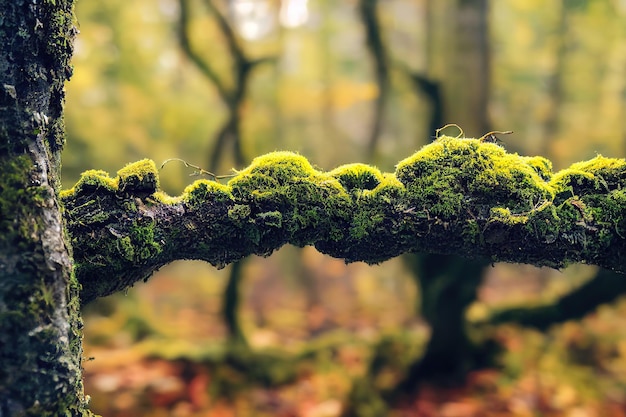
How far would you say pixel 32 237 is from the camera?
1744 millimetres

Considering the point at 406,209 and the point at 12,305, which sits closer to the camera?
the point at 12,305

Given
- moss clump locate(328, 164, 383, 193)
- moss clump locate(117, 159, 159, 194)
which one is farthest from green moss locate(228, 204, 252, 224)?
moss clump locate(328, 164, 383, 193)

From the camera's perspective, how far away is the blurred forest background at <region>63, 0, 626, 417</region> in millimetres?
5930

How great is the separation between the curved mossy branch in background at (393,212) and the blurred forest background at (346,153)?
3198mm

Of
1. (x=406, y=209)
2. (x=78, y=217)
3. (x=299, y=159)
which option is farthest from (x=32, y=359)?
(x=406, y=209)

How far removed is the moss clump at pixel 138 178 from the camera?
2145 millimetres

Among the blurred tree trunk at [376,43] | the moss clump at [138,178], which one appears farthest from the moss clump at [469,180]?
the blurred tree trunk at [376,43]

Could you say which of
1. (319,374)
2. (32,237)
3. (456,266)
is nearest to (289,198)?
(32,237)

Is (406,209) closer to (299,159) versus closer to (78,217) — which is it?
(299,159)

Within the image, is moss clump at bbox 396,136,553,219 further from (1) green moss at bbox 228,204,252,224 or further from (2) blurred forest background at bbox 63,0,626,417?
(2) blurred forest background at bbox 63,0,626,417

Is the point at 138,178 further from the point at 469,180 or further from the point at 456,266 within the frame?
the point at 456,266

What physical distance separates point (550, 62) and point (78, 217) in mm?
11144

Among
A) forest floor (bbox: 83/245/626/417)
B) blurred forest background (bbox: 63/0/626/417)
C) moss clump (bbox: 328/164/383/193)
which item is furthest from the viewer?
blurred forest background (bbox: 63/0/626/417)

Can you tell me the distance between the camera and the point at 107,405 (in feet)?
17.0
